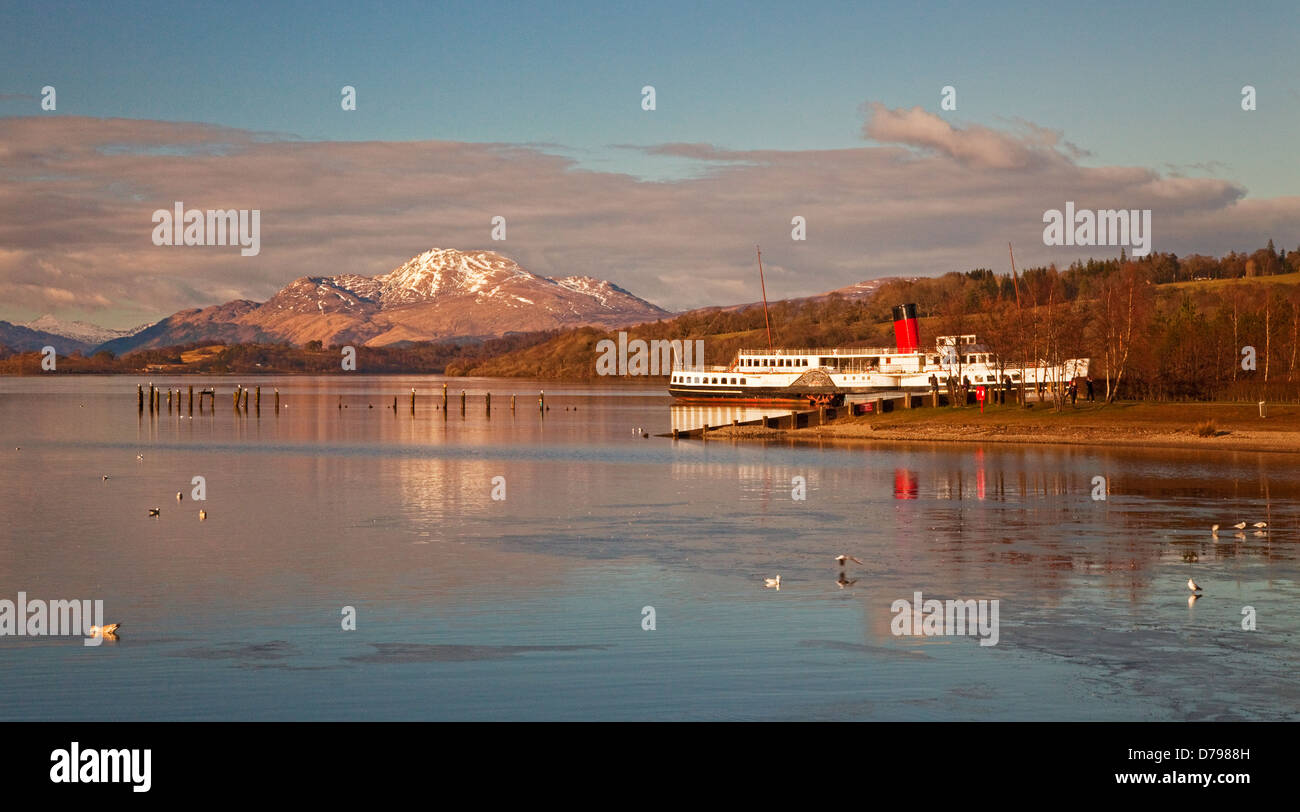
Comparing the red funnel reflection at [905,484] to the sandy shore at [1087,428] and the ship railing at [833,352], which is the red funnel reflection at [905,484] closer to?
the sandy shore at [1087,428]

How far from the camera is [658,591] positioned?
91.5ft

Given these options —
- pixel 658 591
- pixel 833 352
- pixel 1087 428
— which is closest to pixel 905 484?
pixel 1087 428

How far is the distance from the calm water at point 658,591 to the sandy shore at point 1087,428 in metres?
6.33

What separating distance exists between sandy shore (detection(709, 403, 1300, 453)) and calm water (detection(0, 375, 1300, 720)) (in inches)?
249

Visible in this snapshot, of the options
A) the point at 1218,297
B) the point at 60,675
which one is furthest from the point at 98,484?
the point at 1218,297

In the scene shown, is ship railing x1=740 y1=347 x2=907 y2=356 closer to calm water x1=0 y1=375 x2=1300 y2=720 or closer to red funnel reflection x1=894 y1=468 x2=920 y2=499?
calm water x1=0 y1=375 x2=1300 y2=720

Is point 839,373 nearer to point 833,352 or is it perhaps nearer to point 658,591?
point 833,352

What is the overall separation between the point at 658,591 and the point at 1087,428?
5331 cm

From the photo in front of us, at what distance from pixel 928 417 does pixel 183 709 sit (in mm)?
72704

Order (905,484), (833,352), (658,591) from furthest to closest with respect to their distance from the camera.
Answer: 1. (833,352)
2. (905,484)
3. (658,591)

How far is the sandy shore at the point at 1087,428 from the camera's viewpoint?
67438 mm

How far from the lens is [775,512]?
4372 centimetres

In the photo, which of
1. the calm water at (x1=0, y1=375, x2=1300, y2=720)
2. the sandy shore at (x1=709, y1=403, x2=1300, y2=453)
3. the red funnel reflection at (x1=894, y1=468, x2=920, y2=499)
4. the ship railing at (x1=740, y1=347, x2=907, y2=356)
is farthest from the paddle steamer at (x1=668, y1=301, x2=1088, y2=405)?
the calm water at (x1=0, y1=375, x2=1300, y2=720)
